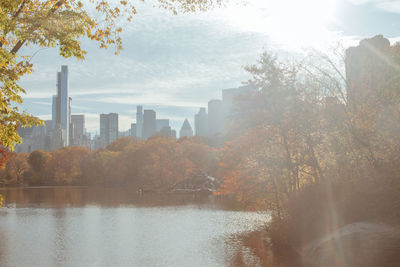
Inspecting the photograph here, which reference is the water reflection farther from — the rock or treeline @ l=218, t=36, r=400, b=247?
the rock

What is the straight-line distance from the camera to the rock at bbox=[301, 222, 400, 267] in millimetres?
16250

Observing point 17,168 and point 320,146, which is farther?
Result: point 17,168

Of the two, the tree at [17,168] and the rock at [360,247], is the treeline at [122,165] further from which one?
the rock at [360,247]

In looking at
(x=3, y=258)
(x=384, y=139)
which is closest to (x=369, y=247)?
(x=384, y=139)

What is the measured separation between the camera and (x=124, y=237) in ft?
89.2

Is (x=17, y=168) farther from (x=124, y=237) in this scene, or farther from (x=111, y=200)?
(x=124, y=237)

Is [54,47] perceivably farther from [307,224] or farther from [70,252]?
[307,224]

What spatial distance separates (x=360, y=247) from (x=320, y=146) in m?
8.09

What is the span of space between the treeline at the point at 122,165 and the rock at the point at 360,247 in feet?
220

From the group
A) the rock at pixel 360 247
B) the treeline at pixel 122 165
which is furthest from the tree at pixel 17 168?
the rock at pixel 360 247

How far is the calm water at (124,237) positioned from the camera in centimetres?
2056

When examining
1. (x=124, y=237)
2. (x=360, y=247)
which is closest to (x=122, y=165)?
(x=124, y=237)

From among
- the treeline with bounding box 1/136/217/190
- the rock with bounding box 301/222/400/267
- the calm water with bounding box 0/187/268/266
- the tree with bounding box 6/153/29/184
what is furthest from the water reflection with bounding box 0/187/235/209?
the tree with bounding box 6/153/29/184

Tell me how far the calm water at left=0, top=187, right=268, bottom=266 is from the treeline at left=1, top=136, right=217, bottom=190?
47937mm
